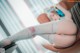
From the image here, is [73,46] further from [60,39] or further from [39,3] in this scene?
[39,3]

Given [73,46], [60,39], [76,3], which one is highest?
[76,3]

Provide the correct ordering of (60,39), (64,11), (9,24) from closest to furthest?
(60,39) < (64,11) < (9,24)

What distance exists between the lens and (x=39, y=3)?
6.69ft

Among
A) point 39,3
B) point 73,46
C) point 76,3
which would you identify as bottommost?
point 73,46

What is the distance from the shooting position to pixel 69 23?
1358 millimetres

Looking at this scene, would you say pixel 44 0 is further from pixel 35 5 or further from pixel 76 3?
pixel 76 3

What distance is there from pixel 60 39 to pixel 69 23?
187 mm

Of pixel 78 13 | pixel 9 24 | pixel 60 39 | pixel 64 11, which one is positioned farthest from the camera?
pixel 9 24

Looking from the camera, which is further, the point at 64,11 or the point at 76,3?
the point at 76,3

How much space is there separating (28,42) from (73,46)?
769 millimetres

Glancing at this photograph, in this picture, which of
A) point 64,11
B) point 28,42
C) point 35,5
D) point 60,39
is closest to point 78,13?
point 64,11

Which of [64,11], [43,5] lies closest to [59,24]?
[64,11]

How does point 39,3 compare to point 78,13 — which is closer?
point 78,13

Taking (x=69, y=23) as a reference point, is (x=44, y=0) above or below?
above
